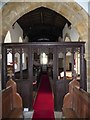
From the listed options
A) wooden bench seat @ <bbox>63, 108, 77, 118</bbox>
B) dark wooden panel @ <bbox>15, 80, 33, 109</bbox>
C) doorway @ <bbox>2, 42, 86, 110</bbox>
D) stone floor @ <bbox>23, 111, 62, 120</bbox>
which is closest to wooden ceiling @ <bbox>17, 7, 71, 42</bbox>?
doorway @ <bbox>2, 42, 86, 110</bbox>

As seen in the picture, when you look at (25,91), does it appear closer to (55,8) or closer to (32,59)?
(32,59)

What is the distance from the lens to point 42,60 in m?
25.7

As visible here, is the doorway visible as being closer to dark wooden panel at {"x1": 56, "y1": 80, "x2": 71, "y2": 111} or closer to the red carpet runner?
dark wooden panel at {"x1": 56, "y1": 80, "x2": 71, "y2": 111}

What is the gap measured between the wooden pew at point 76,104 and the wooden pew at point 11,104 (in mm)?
859

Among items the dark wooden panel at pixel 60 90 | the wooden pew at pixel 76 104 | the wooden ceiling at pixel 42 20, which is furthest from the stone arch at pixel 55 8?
the wooden ceiling at pixel 42 20

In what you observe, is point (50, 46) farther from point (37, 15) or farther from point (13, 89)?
point (37, 15)

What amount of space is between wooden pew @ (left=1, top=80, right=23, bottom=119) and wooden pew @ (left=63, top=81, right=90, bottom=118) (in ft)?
2.82

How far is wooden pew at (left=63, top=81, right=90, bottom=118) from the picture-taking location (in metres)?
3.63

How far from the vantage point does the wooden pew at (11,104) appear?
4.17 metres

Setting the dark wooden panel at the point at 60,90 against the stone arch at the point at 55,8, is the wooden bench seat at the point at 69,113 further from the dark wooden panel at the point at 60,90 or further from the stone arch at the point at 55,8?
the stone arch at the point at 55,8

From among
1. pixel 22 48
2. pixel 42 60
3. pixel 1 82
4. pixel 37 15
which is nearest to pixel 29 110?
pixel 1 82

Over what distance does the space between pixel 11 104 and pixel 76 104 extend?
1214 millimetres

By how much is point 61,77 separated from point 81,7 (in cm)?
189

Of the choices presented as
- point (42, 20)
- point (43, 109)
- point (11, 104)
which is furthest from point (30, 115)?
point (42, 20)
